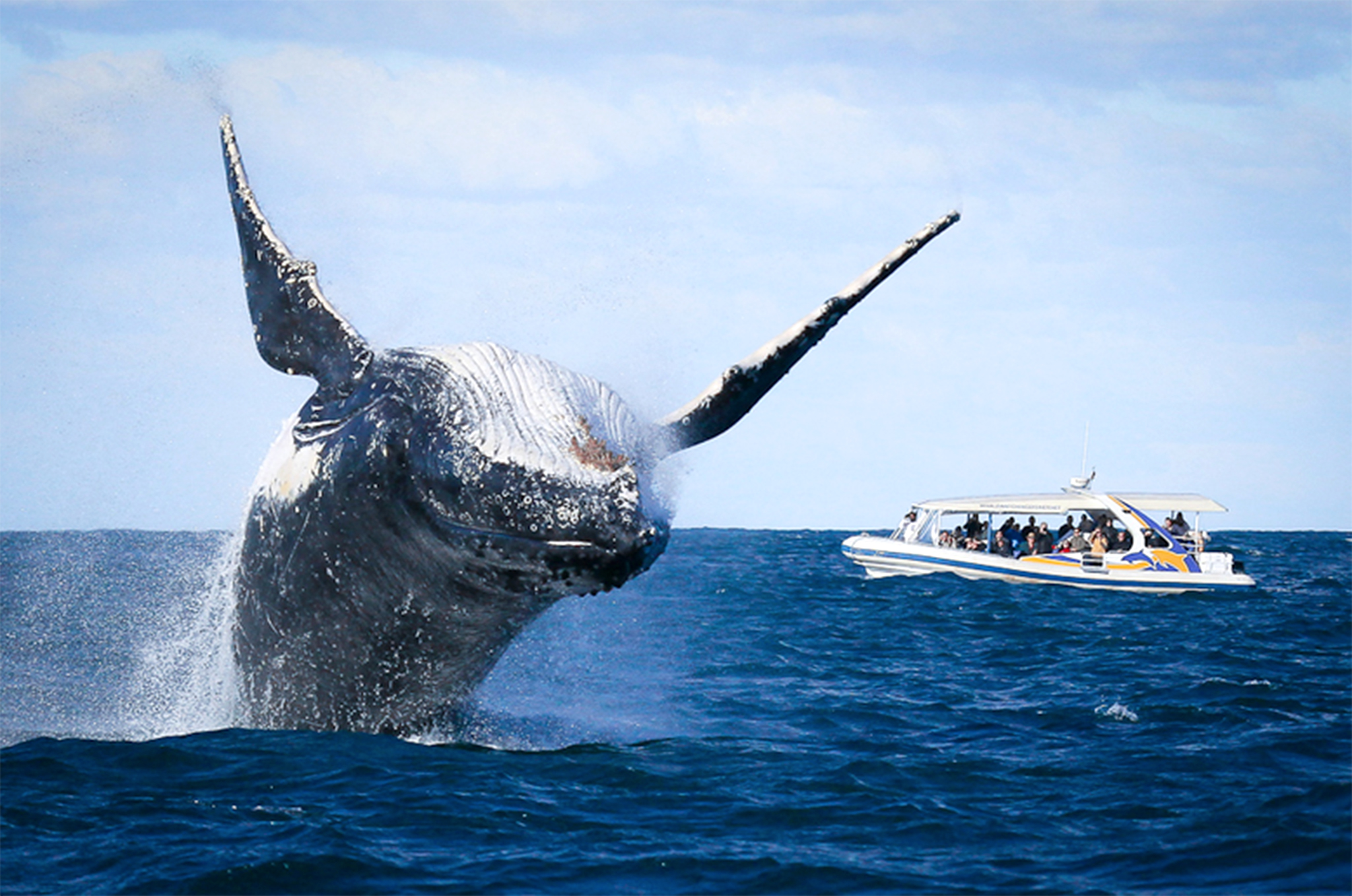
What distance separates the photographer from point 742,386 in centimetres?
782

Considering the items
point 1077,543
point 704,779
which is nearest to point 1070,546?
point 1077,543

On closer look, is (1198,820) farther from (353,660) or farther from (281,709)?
(281,709)

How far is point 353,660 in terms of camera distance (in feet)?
26.5

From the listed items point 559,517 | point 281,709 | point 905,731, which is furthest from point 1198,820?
point 281,709

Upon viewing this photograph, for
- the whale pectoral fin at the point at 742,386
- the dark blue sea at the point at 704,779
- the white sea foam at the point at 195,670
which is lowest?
the dark blue sea at the point at 704,779

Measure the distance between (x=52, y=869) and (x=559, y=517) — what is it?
323cm

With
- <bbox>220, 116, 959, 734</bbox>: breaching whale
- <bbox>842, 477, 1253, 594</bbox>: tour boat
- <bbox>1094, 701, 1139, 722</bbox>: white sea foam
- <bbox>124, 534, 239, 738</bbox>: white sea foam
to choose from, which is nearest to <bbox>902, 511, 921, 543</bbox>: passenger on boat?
<bbox>842, 477, 1253, 594</bbox>: tour boat

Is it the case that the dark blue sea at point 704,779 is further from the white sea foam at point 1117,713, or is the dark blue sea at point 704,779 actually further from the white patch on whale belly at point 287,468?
the white patch on whale belly at point 287,468

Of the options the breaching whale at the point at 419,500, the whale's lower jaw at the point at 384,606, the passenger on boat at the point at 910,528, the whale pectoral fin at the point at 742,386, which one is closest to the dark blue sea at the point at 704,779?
the whale's lower jaw at the point at 384,606

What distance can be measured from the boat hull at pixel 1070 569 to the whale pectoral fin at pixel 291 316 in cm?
2658

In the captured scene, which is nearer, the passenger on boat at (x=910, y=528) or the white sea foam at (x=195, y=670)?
the white sea foam at (x=195, y=670)

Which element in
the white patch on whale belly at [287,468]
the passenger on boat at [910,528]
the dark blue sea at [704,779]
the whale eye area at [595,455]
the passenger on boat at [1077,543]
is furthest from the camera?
the passenger on boat at [910,528]

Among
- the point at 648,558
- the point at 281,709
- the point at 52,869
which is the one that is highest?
the point at 648,558

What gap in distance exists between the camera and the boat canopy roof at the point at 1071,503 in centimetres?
3309
